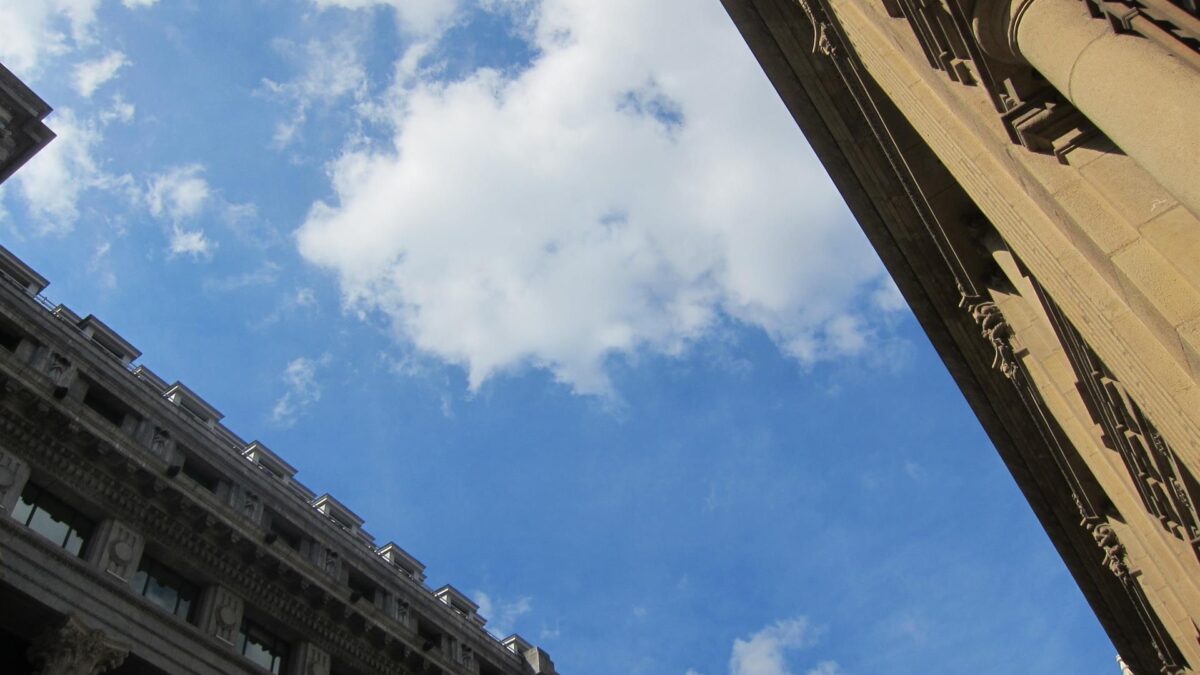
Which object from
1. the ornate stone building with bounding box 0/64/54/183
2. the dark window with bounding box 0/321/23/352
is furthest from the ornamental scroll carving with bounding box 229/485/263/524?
the ornate stone building with bounding box 0/64/54/183

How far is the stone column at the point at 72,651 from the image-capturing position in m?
22.9

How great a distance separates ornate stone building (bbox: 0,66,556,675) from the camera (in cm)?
2397

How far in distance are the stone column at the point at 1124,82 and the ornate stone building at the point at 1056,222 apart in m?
0.02

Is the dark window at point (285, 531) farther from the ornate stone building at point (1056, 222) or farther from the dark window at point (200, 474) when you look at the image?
the ornate stone building at point (1056, 222)

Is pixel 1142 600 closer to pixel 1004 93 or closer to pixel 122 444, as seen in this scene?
pixel 1004 93

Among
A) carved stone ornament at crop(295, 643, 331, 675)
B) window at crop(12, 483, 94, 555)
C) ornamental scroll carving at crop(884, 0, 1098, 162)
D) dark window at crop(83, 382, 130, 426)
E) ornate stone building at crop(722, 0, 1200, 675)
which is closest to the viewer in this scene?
ornate stone building at crop(722, 0, 1200, 675)

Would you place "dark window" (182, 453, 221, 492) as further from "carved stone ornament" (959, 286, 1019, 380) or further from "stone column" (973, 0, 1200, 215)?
"stone column" (973, 0, 1200, 215)

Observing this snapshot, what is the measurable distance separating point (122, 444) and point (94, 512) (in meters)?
2.11

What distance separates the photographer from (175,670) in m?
25.8

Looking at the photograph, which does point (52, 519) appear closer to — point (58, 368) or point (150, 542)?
point (150, 542)

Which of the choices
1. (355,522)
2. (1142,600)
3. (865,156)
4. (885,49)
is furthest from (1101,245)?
(355,522)

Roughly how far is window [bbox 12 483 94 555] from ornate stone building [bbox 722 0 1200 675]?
22.8m

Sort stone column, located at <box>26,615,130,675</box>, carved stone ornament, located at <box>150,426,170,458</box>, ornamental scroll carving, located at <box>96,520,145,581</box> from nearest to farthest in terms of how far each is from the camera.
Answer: stone column, located at <box>26,615,130,675</box>
ornamental scroll carving, located at <box>96,520,145,581</box>
carved stone ornament, located at <box>150,426,170,458</box>

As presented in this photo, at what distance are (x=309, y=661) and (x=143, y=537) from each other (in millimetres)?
7053
